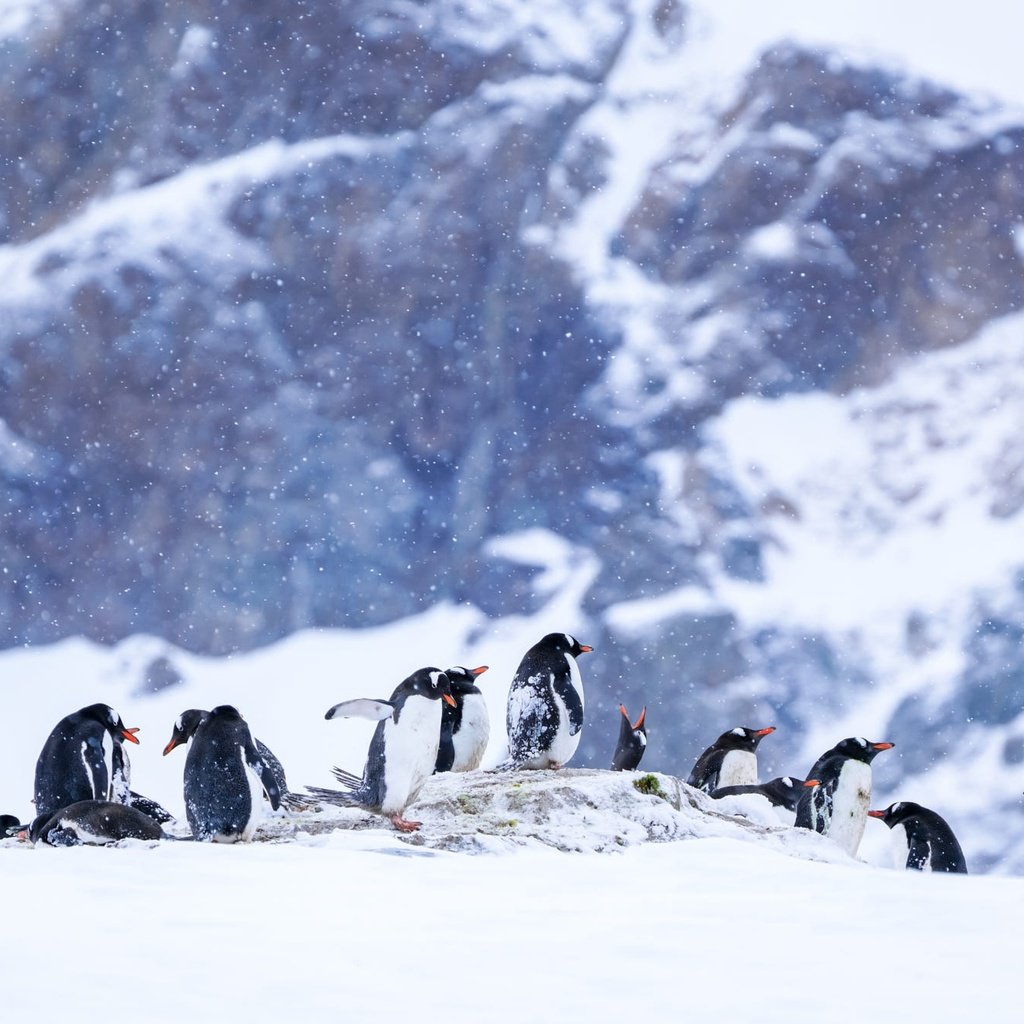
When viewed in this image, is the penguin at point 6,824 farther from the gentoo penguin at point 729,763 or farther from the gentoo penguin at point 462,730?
the gentoo penguin at point 729,763

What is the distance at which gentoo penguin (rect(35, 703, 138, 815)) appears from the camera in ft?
18.2

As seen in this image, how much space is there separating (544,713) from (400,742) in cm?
102

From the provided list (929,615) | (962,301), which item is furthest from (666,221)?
(929,615)

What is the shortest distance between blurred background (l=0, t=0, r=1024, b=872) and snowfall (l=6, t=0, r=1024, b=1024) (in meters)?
25.2

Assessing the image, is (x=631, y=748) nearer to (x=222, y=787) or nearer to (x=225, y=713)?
(x=225, y=713)

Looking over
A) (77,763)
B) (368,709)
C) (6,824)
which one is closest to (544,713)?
(368,709)

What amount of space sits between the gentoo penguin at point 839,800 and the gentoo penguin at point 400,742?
2.05 metres

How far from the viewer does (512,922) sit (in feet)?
10.3

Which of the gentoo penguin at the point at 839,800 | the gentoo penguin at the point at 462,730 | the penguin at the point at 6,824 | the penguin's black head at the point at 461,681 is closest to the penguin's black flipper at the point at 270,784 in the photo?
the penguin's black head at the point at 461,681

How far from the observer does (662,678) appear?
30.7 metres

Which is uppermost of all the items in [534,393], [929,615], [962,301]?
A: [962,301]

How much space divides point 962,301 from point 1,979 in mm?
35989

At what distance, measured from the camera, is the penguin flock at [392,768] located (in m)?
4.73

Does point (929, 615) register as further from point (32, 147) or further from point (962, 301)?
point (32, 147)
